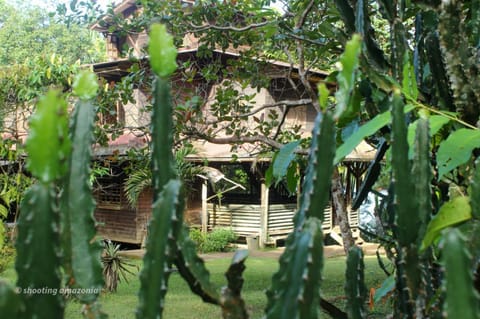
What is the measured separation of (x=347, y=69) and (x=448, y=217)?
1.08 ft

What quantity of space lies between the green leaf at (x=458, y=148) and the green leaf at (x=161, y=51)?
24.4 inches

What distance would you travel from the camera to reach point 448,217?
926mm

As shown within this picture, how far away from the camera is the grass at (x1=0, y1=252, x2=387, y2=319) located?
7.98 meters

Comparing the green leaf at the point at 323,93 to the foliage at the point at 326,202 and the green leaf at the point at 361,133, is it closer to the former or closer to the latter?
the foliage at the point at 326,202

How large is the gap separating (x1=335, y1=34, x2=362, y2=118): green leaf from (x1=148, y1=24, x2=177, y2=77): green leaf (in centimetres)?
33

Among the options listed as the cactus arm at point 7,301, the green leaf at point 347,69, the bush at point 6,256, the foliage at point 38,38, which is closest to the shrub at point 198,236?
the bush at point 6,256

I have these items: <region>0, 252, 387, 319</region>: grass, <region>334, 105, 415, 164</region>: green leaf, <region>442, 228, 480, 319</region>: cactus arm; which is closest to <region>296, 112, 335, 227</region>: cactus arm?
<region>334, 105, 415, 164</region>: green leaf

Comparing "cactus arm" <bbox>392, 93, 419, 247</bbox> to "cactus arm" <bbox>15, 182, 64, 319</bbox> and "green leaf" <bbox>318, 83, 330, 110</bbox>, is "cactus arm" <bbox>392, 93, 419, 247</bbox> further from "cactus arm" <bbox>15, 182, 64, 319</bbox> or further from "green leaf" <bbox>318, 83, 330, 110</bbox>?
"cactus arm" <bbox>15, 182, 64, 319</bbox>

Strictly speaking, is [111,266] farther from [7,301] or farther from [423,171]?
[7,301]

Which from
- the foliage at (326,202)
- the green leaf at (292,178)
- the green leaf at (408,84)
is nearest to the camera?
the foliage at (326,202)

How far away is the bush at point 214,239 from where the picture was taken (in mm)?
15062

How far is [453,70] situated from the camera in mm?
1472

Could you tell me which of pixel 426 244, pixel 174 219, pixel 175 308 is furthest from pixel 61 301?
pixel 175 308

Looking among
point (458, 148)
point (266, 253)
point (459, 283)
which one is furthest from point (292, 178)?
point (266, 253)
